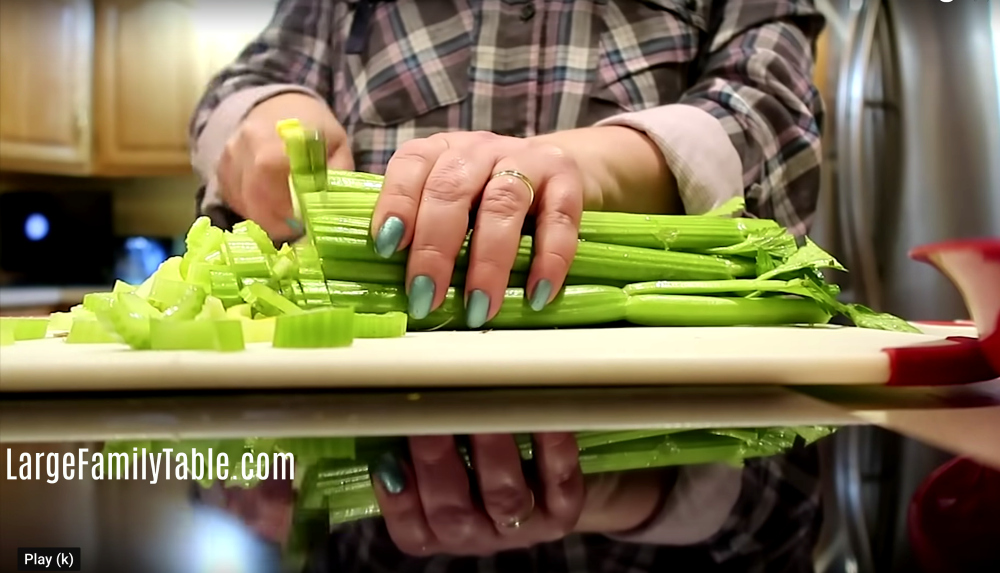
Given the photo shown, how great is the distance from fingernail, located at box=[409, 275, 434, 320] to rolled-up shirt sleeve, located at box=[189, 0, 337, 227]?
608 millimetres

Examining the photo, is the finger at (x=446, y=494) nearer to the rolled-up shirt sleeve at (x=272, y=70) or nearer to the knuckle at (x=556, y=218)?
the knuckle at (x=556, y=218)

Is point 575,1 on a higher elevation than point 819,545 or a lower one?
higher

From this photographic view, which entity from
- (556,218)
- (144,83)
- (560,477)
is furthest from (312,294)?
(144,83)

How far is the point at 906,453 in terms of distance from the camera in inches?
18.3

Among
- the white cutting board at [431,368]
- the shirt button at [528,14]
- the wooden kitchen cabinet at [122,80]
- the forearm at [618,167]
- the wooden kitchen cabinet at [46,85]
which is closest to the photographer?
the white cutting board at [431,368]

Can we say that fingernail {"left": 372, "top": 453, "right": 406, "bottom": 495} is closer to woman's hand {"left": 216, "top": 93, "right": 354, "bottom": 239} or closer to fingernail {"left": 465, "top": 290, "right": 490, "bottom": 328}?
fingernail {"left": 465, "top": 290, "right": 490, "bottom": 328}

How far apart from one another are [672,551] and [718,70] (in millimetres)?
1120

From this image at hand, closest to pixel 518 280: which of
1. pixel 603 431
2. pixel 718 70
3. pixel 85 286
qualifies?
pixel 603 431

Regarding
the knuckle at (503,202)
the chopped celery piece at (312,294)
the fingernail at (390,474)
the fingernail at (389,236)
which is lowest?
the fingernail at (390,474)

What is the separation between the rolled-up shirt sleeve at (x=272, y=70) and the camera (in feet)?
4.21

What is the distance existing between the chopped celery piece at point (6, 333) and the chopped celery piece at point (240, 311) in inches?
7.1

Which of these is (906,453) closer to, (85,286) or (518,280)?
(518,280)

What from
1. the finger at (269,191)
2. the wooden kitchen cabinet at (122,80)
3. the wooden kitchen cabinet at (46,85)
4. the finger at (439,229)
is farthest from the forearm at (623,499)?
the wooden kitchen cabinet at (46,85)

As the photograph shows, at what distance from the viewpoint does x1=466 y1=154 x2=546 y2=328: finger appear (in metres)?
0.76
